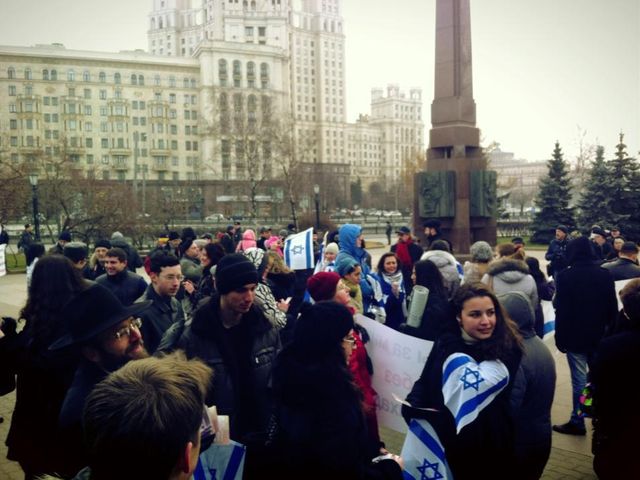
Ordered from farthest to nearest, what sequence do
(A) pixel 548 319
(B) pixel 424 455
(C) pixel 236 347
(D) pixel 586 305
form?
(A) pixel 548 319 → (D) pixel 586 305 → (C) pixel 236 347 → (B) pixel 424 455

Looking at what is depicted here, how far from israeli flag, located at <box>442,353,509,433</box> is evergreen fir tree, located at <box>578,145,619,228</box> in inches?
1312

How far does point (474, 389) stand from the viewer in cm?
315

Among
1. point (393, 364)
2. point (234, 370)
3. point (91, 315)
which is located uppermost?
point (91, 315)

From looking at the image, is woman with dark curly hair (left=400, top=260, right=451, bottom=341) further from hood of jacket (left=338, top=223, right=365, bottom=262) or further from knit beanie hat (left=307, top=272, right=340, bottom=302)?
hood of jacket (left=338, top=223, right=365, bottom=262)

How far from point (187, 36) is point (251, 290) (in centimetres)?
16195

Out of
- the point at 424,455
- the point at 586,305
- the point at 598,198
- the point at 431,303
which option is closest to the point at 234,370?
the point at 424,455

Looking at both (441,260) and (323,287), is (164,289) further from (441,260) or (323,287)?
(441,260)

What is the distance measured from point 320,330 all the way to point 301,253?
7076 mm

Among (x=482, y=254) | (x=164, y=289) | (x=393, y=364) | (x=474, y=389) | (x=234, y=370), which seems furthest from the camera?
(x=482, y=254)

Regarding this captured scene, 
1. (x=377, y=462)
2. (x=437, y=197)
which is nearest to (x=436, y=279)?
(x=377, y=462)

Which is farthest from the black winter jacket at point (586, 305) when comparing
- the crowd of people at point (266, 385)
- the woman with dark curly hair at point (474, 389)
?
the woman with dark curly hair at point (474, 389)

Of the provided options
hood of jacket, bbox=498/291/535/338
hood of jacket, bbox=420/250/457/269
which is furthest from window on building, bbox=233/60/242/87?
hood of jacket, bbox=498/291/535/338

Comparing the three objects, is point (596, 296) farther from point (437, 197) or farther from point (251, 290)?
point (437, 197)

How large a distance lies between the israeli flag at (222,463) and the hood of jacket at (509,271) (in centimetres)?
358
